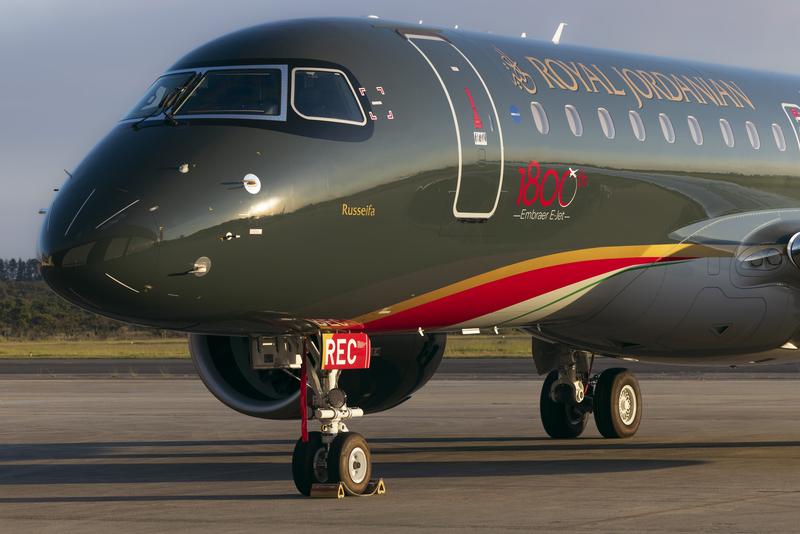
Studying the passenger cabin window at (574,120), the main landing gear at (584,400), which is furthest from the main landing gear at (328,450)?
the main landing gear at (584,400)

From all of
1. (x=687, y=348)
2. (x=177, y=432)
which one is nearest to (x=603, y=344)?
(x=687, y=348)

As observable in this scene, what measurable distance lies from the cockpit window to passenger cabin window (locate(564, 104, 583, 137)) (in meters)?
4.37

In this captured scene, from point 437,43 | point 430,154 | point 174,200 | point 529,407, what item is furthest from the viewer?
point 529,407

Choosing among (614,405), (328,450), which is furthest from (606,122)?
(614,405)

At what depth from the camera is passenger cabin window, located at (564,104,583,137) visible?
17391 mm

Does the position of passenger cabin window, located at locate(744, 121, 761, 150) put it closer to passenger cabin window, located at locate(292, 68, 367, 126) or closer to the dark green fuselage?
the dark green fuselage

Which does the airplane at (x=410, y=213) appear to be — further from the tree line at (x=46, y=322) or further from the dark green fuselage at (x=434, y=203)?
the tree line at (x=46, y=322)

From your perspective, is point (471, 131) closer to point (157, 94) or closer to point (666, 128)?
point (157, 94)

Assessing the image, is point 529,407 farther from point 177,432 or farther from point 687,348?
point 687,348

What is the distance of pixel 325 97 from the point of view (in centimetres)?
1529

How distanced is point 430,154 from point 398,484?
12.8ft

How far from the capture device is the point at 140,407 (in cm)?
3338

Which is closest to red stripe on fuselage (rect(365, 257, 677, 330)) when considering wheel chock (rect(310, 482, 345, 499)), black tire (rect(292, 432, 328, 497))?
black tire (rect(292, 432, 328, 497))

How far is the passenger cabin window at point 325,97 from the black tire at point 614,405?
10.2 meters
